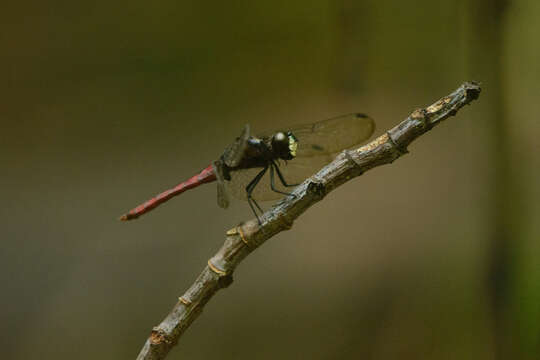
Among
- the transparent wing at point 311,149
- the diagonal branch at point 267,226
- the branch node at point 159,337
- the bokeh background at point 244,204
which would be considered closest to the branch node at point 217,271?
the diagonal branch at point 267,226

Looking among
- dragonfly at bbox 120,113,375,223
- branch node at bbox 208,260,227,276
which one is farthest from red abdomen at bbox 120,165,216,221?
branch node at bbox 208,260,227,276

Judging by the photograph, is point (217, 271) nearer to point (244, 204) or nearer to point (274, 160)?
point (274, 160)

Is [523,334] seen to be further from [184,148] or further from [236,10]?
[236,10]

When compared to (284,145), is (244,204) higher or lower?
lower

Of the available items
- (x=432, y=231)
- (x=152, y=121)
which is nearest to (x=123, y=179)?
(x=152, y=121)

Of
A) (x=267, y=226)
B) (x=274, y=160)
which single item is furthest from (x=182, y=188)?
(x=267, y=226)

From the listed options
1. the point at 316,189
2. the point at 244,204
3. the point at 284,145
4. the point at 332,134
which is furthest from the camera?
the point at 244,204

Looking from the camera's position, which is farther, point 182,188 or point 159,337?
point 182,188
